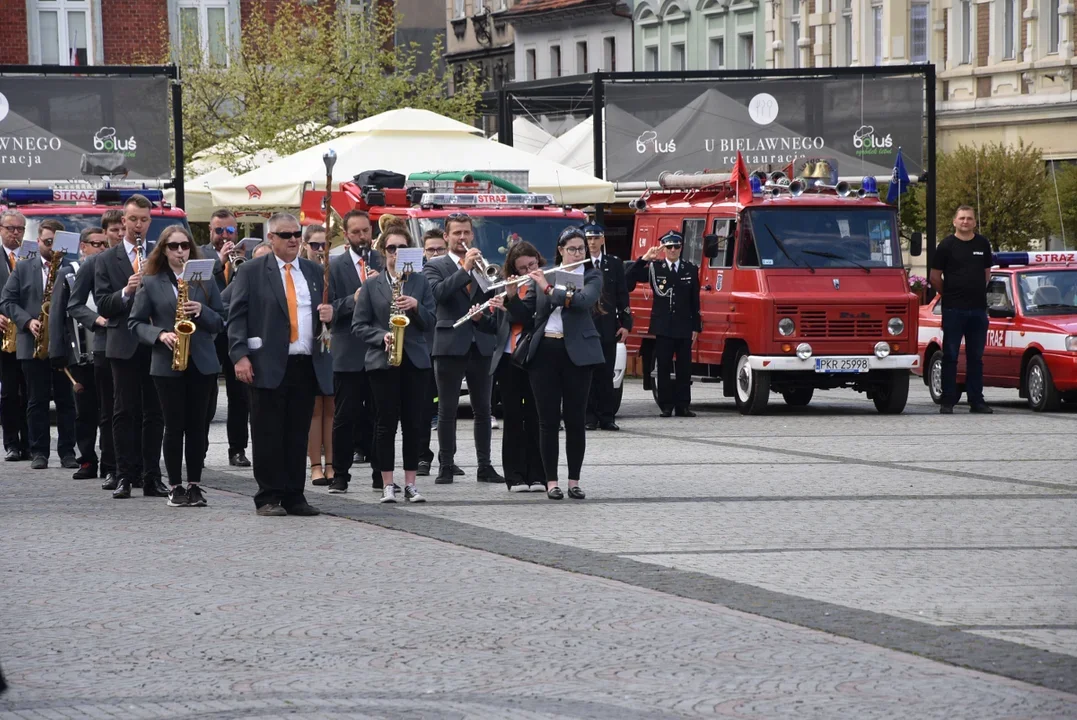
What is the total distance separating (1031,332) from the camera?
22000 millimetres

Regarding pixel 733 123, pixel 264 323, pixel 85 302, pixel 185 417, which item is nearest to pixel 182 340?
pixel 185 417

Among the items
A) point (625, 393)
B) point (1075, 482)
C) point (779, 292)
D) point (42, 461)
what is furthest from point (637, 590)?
point (625, 393)

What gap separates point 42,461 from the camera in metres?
16.2

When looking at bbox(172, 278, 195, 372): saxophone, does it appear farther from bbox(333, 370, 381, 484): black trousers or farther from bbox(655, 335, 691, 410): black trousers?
bbox(655, 335, 691, 410): black trousers

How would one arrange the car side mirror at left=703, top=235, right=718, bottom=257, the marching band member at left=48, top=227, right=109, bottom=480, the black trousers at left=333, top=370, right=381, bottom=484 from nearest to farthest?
1. the black trousers at left=333, top=370, right=381, bottom=484
2. the marching band member at left=48, top=227, right=109, bottom=480
3. the car side mirror at left=703, top=235, right=718, bottom=257

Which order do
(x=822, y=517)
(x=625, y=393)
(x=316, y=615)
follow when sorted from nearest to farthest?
(x=316, y=615) < (x=822, y=517) < (x=625, y=393)

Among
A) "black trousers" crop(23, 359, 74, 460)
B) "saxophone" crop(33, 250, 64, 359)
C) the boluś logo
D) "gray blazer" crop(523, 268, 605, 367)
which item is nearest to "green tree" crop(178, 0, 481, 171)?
the boluś logo

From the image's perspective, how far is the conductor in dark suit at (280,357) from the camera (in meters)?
12.4

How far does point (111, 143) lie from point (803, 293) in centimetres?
890

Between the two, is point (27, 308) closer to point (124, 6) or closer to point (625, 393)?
point (625, 393)

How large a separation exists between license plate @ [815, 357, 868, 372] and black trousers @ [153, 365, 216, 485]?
380 inches

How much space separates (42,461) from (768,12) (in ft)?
128

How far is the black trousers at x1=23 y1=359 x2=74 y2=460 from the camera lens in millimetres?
16281

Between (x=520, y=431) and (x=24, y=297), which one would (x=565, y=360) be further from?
(x=24, y=297)
